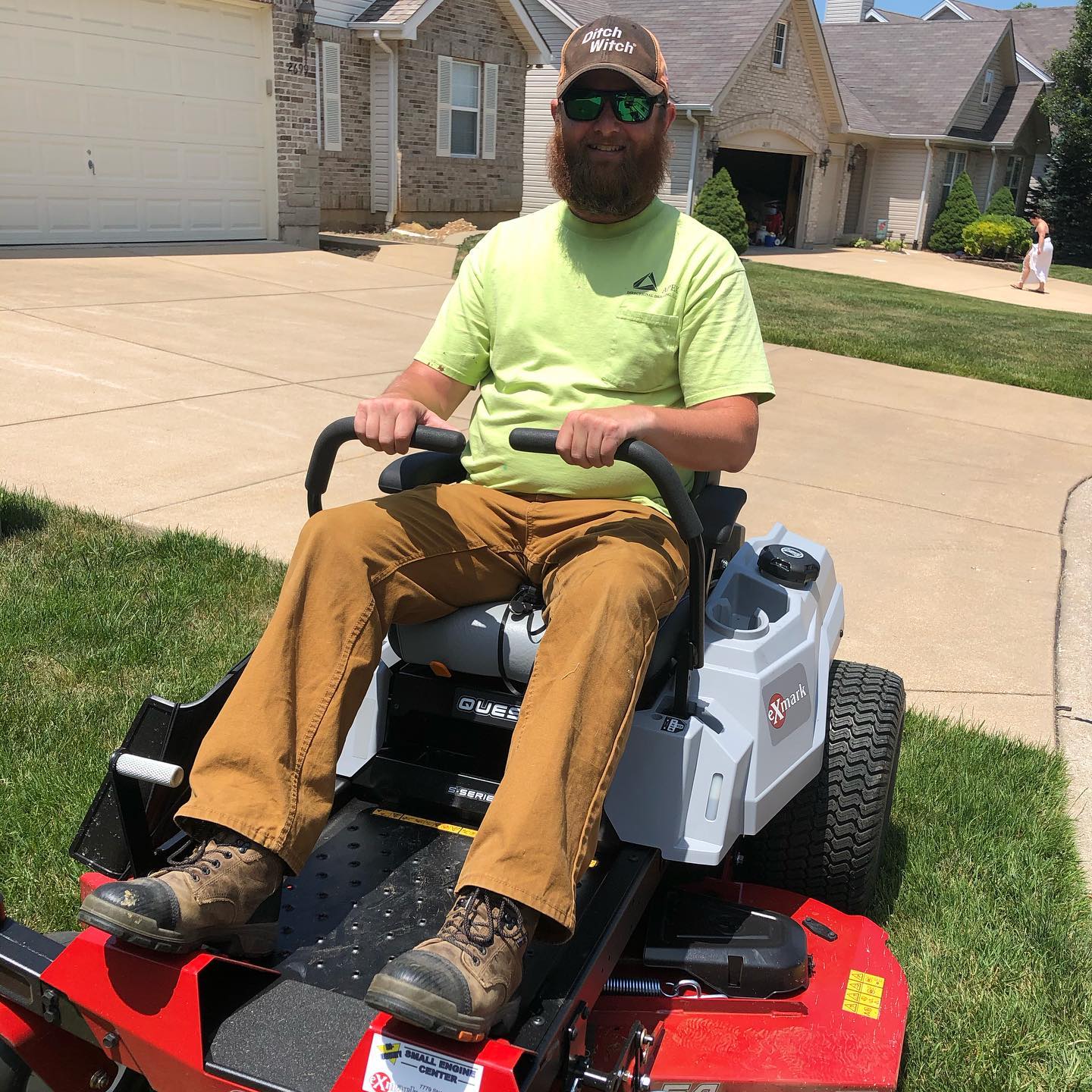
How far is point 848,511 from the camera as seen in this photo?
5.68m

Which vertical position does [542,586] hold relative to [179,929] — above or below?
above

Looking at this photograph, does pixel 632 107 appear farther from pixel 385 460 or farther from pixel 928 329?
pixel 928 329

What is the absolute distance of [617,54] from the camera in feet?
7.57

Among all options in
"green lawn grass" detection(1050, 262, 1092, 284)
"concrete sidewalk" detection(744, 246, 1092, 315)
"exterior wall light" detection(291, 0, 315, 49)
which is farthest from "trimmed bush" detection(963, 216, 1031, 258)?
"exterior wall light" detection(291, 0, 315, 49)

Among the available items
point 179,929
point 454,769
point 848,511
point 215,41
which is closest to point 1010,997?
point 454,769

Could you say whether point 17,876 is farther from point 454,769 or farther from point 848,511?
point 848,511

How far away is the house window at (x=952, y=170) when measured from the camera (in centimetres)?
2747

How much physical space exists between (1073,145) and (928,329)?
63.0 ft

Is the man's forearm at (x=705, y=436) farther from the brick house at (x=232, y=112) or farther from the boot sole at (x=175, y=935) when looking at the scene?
the brick house at (x=232, y=112)

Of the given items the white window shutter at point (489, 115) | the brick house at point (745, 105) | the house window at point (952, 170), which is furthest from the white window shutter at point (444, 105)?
the house window at point (952, 170)

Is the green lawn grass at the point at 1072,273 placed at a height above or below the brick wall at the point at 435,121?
below

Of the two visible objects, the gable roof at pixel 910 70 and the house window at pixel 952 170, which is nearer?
the gable roof at pixel 910 70

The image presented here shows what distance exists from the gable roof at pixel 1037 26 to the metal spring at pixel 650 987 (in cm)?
3791

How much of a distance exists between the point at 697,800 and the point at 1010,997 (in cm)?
87
